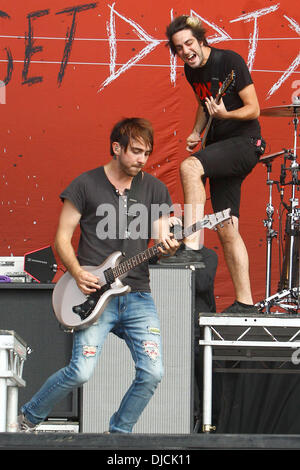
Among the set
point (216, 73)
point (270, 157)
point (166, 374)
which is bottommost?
point (166, 374)

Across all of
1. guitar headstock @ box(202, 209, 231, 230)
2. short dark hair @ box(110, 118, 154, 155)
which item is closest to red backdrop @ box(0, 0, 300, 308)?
short dark hair @ box(110, 118, 154, 155)

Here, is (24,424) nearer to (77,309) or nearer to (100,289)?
(77,309)

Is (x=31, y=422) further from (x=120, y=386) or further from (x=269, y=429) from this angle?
(x=269, y=429)

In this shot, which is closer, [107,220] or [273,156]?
[107,220]

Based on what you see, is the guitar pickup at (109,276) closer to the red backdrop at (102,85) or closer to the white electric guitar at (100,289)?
the white electric guitar at (100,289)

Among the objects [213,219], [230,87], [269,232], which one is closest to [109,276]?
[213,219]

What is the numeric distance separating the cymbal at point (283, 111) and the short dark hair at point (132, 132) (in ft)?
6.54

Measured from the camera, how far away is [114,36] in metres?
6.35

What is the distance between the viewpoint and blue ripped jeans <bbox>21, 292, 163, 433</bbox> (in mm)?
3834

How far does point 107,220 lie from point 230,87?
124 centimetres

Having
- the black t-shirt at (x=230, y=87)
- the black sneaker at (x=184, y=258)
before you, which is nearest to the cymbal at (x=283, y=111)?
the black t-shirt at (x=230, y=87)

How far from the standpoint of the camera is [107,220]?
3.99 m

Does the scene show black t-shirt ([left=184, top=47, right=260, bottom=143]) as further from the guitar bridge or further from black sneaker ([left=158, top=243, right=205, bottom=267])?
the guitar bridge
